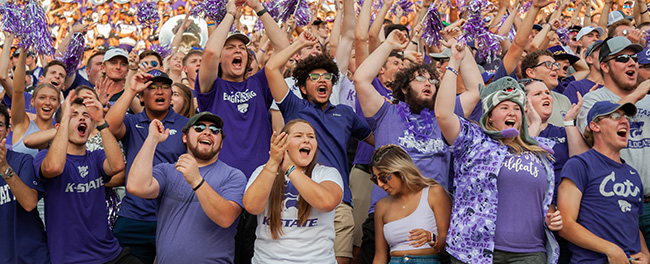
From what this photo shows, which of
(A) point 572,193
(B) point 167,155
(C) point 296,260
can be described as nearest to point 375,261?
(C) point 296,260

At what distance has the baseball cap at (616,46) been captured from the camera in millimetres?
5227

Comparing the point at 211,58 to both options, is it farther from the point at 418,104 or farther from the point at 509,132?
the point at 509,132

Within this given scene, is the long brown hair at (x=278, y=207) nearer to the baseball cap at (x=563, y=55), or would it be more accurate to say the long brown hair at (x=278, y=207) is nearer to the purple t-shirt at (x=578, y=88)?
the purple t-shirt at (x=578, y=88)

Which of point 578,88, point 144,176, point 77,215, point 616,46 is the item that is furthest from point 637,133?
point 77,215

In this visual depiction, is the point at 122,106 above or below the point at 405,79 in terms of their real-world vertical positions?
below

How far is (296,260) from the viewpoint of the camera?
387cm

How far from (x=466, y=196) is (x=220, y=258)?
5.39ft

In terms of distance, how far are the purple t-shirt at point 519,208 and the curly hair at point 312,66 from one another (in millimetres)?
1732

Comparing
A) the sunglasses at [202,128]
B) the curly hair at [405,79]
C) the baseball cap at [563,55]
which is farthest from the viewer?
the baseball cap at [563,55]

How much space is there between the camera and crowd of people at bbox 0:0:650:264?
13.0ft

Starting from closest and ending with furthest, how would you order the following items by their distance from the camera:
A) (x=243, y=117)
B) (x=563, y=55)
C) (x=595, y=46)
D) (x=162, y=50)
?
(x=243, y=117) → (x=595, y=46) → (x=563, y=55) → (x=162, y=50)

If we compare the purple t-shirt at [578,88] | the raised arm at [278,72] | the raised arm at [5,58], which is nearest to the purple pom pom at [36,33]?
the raised arm at [5,58]

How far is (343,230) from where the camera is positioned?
192 inches

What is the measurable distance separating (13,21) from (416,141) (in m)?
4.23
